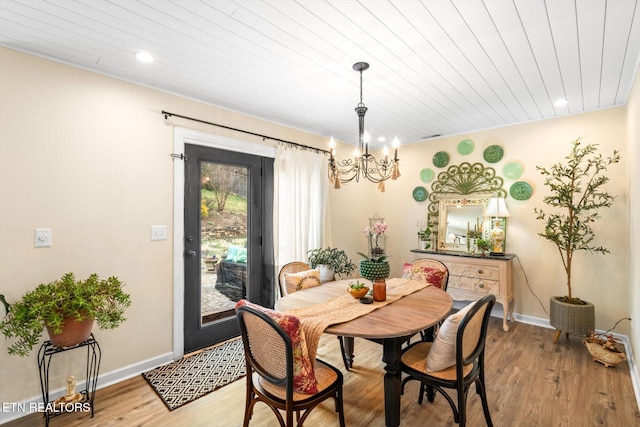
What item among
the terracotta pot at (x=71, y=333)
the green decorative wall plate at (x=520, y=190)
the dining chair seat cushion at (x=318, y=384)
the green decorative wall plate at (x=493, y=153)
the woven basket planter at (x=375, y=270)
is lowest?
the dining chair seat cushion at (x=318, y=384)

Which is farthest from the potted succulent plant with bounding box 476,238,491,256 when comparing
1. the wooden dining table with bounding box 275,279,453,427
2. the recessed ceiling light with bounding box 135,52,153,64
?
the recessed ceiling light with bounding box 135,52,153,64

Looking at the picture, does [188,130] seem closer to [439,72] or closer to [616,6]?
[439,72]

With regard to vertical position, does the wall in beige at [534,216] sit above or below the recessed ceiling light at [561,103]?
below

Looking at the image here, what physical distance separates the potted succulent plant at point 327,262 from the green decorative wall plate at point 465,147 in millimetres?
2265

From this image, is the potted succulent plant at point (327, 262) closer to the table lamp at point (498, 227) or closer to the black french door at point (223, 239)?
the black french door at point (223, 239)

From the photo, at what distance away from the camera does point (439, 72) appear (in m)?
2.41

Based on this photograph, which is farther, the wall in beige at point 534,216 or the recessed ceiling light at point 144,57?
the wall in beige at point 534,216

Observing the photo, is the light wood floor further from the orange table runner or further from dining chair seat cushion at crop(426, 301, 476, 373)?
the orange table runner

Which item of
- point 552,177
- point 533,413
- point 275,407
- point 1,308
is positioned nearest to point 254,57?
point 275,407

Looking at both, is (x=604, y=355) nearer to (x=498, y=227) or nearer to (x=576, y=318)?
(x=576, y=318)

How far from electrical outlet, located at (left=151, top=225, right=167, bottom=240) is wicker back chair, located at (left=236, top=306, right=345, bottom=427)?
154 cm

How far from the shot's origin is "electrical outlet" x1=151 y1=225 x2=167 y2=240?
268 cm

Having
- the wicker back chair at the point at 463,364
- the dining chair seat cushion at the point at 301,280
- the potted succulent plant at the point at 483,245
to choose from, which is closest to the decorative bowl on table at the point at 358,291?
the wicker back chair at the point at 463,364

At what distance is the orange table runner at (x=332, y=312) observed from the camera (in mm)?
1666
